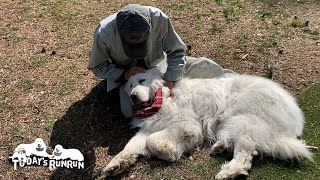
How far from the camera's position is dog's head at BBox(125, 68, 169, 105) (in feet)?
15.2

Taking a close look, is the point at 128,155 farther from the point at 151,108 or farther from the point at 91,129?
the point at 91,129

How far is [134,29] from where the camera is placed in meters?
4.28

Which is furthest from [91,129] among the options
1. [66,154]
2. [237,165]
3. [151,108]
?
[237,165]

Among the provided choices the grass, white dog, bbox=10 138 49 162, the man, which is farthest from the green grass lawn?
white dog, bbox=10 138 49 162

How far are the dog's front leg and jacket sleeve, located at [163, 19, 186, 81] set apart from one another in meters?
0.76

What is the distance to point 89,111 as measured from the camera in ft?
17.2

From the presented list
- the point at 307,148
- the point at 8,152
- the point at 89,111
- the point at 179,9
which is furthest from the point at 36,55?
the point at 307,148

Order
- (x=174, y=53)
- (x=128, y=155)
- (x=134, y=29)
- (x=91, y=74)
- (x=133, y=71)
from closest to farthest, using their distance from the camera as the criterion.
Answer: (x=134, y=29), (x=128, y=155), (x=133, y=71), (x=174, y=53), (x=91, y=74)

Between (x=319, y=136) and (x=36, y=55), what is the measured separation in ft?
12.4

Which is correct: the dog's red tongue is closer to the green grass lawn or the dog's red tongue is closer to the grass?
the grass

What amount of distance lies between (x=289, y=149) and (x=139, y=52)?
1735mm

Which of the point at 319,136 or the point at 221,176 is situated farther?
the point at 319,136

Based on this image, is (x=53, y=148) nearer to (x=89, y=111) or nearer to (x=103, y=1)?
(x=89, y=111)

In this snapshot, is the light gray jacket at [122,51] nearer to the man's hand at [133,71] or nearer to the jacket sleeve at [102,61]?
the jacket sleeve at [102,61]
